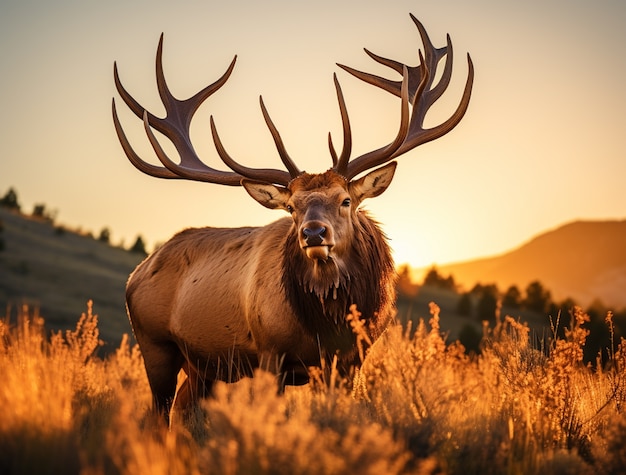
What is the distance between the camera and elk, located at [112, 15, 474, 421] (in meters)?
5.64

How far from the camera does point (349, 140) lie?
240 inches

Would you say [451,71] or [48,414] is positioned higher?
[451,71]

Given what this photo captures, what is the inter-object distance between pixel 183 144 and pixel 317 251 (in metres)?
2.90

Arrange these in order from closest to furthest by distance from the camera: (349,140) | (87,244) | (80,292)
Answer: (349,140) < (80,292) < (87,244)

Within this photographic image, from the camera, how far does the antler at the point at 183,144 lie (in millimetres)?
6477

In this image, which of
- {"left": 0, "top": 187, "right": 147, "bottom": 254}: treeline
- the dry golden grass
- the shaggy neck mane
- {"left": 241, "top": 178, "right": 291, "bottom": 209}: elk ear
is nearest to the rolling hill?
{"left": 0, "top": 187, "right": 147, "bottom": 254}: treeline

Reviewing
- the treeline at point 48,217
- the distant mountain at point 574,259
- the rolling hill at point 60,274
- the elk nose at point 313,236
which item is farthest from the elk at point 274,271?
the distant mountain at point 574,259

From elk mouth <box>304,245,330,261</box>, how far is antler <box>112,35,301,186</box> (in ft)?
3.80

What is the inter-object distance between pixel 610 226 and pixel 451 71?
17071 cm

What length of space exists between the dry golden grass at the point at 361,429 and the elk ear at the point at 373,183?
108 cm

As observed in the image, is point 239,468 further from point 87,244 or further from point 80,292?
point 87,244

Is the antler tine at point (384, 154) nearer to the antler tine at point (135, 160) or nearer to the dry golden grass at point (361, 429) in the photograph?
the dry golden grass at point (361, 429)

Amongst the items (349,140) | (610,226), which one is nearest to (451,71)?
(349,140)

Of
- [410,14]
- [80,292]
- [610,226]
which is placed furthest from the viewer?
[610,226]
